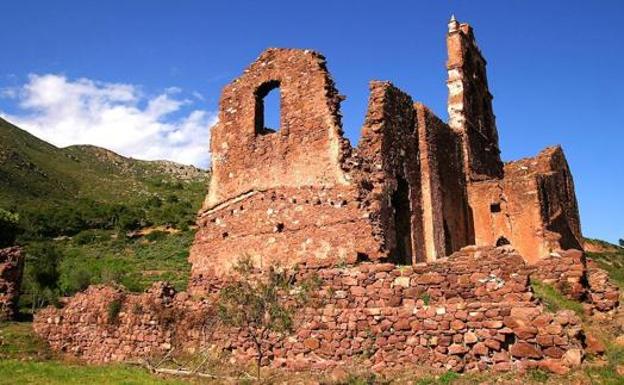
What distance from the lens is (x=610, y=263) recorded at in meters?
36.2

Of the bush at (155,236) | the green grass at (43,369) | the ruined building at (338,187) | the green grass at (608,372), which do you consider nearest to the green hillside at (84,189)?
the bush at (155,236)

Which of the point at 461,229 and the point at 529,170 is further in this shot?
the point at 529,170

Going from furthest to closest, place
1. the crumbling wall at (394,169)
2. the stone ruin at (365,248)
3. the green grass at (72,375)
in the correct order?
the crumbling wall at (394,169) < the green grass at (72,375) < the stone ruin at (365,248)

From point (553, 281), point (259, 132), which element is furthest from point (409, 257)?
point (259, 132)

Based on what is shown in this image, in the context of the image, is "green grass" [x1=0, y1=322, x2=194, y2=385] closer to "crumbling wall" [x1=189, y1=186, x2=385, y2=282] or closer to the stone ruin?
the stone ruin

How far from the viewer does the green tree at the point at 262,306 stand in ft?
34.6

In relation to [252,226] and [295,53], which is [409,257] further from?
[295,53]

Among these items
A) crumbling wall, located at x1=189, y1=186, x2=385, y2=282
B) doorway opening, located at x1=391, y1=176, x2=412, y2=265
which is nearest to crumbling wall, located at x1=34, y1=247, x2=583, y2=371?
crumbling wall, located at x1=189, y1=186, x2=385, y2=282

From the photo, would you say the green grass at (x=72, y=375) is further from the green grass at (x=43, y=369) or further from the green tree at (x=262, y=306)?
the green tree at (x=262, y=306)

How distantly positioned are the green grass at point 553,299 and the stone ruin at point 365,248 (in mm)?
193

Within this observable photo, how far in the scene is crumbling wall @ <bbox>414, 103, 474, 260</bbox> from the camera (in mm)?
16016

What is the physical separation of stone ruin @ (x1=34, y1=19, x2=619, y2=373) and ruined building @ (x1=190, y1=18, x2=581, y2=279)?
0.04m

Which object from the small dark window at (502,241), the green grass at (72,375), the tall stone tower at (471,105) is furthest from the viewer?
the tall stone tower at (471,105)

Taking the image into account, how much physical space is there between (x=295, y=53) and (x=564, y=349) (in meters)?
9.64
